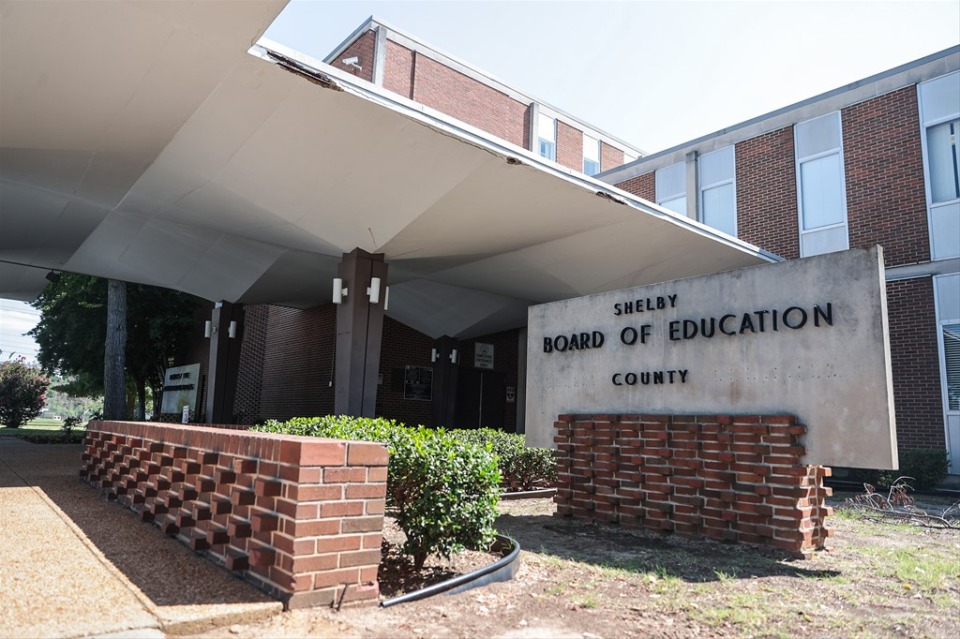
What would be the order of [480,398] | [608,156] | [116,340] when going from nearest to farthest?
[116,340] < [480,398] < [608,156]

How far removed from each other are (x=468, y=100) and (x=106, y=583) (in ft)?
78.4

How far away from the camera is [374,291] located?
11.8m

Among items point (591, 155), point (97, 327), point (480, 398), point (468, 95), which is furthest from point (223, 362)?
point (591, 155)

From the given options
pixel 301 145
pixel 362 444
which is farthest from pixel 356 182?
pixel 362 444

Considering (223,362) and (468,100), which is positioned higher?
(468,100)

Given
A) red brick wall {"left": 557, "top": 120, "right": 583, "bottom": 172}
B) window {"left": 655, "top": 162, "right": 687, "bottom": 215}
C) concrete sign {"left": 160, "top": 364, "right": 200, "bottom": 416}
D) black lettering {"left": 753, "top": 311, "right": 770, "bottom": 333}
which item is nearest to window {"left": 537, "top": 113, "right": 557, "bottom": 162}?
red brick wall {"left": 557, "top": 120, "right": 583, "bottom": 172}

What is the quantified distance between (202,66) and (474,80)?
19.7 meters

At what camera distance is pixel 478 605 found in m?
4.15

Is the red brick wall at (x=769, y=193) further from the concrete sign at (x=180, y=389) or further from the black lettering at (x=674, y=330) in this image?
the concrete sign at (x=180, y=389)

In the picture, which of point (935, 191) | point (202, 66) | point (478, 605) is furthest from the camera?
point (935, 191)

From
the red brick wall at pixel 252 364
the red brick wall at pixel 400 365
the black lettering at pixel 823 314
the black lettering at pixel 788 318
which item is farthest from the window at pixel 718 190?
the red brick wall at pixel 252 364

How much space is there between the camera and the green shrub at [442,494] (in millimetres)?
4531

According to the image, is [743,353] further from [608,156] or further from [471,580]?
[608,156]

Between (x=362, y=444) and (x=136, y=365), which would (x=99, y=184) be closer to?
(x=362, y=444)
